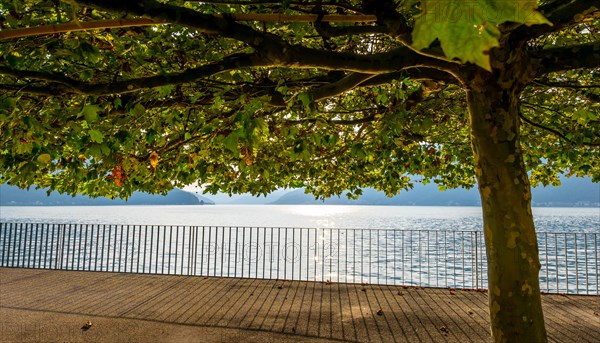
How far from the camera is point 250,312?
28.9 ft

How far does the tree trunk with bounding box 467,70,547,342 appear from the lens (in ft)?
12.2

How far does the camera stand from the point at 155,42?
16.2ft

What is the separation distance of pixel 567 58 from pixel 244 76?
3.79 meters

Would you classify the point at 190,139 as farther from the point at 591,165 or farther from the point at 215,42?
the point at 591,165

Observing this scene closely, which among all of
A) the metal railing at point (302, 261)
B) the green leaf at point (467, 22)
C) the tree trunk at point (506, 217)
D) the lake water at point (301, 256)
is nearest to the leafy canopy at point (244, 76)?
the green leaf at point (467, 22)

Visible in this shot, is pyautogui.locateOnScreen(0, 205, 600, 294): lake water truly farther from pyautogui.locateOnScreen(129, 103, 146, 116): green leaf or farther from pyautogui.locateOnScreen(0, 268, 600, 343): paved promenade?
pyautogui.locateOnScreen(129, 103, 146, 116): green leaf

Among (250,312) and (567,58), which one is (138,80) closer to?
(567,58)

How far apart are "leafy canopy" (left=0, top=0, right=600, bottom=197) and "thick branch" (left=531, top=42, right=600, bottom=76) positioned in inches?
0.5

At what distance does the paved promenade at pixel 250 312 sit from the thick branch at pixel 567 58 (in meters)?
4.90

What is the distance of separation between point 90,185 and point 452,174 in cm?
896

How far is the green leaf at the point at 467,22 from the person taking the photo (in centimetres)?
92

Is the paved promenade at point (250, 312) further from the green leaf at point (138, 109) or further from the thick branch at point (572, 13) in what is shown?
the thick branch at point (572, 13)


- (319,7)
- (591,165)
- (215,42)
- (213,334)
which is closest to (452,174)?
(591,165)

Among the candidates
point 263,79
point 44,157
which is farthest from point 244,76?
point 44,157
